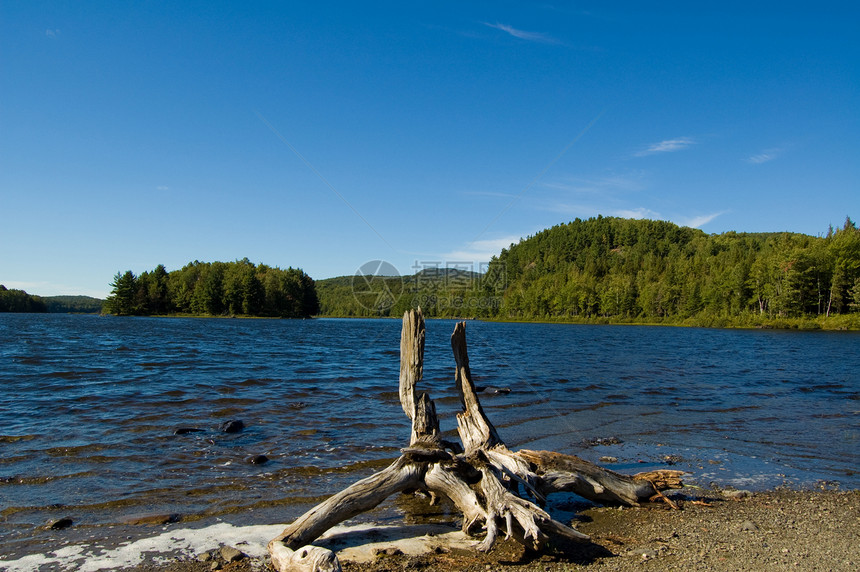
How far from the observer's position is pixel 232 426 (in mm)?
13156

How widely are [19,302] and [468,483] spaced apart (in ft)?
664

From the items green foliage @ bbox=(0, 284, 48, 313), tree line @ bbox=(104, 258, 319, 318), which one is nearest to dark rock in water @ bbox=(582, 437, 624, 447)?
tree line @ bbox=(104, 258, 319, 318)

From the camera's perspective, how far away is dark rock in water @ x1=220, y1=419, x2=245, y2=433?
12969mm

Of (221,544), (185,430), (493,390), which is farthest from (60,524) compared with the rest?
(493,390)

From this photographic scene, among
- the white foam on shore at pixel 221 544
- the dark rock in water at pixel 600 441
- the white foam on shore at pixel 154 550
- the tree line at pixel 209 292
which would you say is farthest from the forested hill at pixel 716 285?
the white foam on shore at pixel 154 550

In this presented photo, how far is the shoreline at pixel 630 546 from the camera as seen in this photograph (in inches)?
233

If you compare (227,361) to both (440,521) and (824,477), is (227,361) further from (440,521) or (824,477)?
(824,477)

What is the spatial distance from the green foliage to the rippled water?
166m

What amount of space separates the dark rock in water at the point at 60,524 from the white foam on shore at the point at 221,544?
848 mm

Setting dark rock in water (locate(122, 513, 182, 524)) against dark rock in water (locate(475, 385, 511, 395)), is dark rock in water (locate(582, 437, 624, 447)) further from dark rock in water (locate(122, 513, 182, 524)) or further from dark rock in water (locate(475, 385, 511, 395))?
dark rock in water (locate(122, 513, 182, 524))

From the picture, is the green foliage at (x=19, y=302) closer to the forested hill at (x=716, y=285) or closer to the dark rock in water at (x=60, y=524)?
the forested hill at (x=716, y=285)

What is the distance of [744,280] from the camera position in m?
109

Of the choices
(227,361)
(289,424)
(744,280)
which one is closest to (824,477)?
(289,424)

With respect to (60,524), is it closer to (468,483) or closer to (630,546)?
(468,483)
